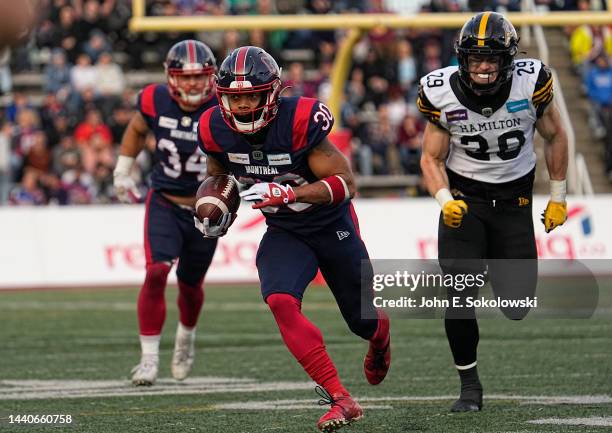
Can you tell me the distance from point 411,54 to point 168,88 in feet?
32.9

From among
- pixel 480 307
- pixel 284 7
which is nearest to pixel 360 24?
pixel 284 7

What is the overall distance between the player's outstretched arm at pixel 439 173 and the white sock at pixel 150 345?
1977 mm

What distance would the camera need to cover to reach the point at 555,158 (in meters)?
5.90

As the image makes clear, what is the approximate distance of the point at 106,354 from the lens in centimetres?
832

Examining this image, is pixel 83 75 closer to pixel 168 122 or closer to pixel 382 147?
pixel 382 147

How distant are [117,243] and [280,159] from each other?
8586 mm

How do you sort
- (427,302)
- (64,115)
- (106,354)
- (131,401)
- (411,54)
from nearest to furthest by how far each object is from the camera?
(427,302), (131,401), (106,354), (64,115), (411,54)

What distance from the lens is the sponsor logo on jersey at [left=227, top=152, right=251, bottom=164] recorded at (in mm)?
5484

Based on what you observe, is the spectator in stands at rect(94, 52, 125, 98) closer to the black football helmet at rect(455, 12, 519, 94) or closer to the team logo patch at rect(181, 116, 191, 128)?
the team logo patch at rect(181, 116, 191, 128)

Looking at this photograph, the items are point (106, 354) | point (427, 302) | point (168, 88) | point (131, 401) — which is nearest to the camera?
point (427, 302)

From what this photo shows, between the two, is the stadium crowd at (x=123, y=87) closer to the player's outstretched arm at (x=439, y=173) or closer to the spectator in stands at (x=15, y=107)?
the spectator in stands at (x=15, y=107)

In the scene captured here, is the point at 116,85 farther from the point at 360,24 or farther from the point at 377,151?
the point at 360,24

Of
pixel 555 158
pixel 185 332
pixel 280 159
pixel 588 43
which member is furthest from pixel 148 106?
pixel 588 43

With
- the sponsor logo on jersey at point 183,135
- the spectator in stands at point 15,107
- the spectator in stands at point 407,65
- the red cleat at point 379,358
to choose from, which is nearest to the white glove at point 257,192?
the red cleat at point 379,358
